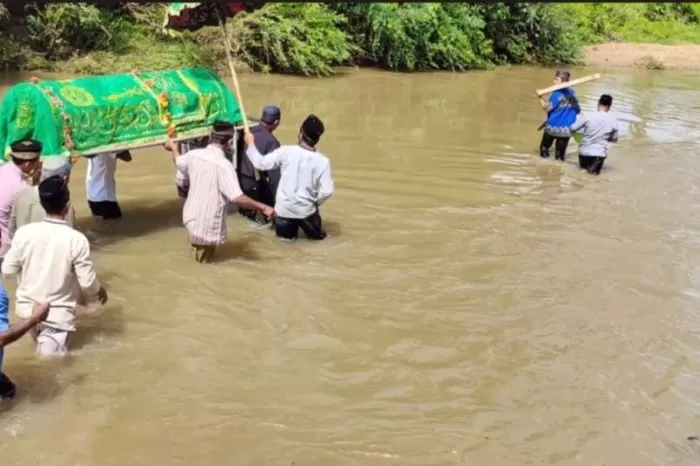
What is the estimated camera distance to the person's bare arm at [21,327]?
445 centimetres

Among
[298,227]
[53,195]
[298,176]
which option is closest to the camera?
[53,195]

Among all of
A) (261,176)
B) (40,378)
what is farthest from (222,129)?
(40,378)

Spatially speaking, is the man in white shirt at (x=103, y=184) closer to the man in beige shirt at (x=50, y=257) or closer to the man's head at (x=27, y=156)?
the man's head at (x=27, y=156)

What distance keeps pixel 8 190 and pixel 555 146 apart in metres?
8.33

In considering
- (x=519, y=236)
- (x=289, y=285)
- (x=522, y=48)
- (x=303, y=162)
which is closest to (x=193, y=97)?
(x=303, y=162)

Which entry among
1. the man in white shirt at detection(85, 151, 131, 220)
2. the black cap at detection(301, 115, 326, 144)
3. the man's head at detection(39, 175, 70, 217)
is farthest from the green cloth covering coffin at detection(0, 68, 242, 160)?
the man's head at detection(39, 175, 70, 217)

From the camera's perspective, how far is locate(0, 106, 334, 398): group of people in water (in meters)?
5.03

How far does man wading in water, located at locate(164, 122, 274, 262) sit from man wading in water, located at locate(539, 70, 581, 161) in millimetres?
5838

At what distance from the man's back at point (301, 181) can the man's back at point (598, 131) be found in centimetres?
486

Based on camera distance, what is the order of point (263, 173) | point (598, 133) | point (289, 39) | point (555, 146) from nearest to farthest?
point (263, 173) < point (598, 133) < point (555, 146) < point (289, 39)

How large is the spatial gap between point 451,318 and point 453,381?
1078 mm

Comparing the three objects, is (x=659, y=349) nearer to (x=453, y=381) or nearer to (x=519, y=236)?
(x=453, y=381)

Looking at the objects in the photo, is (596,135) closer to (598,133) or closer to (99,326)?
(598,133)

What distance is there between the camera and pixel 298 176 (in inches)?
304
